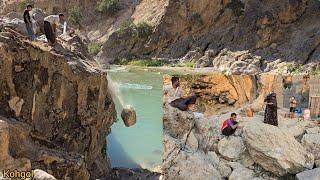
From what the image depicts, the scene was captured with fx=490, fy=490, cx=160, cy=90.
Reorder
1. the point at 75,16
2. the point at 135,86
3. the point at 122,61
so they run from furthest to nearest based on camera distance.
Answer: the point at 75,16
the point at 122,61
the point at 135,86

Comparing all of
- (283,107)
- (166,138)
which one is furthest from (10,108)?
(283,107)

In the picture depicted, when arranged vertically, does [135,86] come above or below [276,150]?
below

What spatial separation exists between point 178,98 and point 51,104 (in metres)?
6.32

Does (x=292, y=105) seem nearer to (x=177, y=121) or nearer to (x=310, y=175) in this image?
(x=310, y=175)

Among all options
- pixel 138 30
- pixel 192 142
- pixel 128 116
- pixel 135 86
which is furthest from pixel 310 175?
pixel 138 30

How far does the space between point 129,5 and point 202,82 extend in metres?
57.2

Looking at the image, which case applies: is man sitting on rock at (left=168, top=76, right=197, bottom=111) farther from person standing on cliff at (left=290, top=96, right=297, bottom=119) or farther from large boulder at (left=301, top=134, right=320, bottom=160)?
large boulder at (left=301, top=134, right=320, bottom=160)

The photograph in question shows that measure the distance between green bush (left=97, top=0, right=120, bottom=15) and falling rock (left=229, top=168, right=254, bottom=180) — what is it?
56274mm

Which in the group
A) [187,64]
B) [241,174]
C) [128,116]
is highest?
[241,174]

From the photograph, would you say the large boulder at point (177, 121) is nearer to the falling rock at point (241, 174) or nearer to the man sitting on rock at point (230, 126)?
the man sitting on rock at point (230, 126)

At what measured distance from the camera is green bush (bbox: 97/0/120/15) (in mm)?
59997

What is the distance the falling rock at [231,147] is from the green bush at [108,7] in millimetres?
56066

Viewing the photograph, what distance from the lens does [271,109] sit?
5.09 m

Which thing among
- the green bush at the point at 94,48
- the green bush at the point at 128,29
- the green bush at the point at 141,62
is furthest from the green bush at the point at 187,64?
the green bush at the point at 94,48
